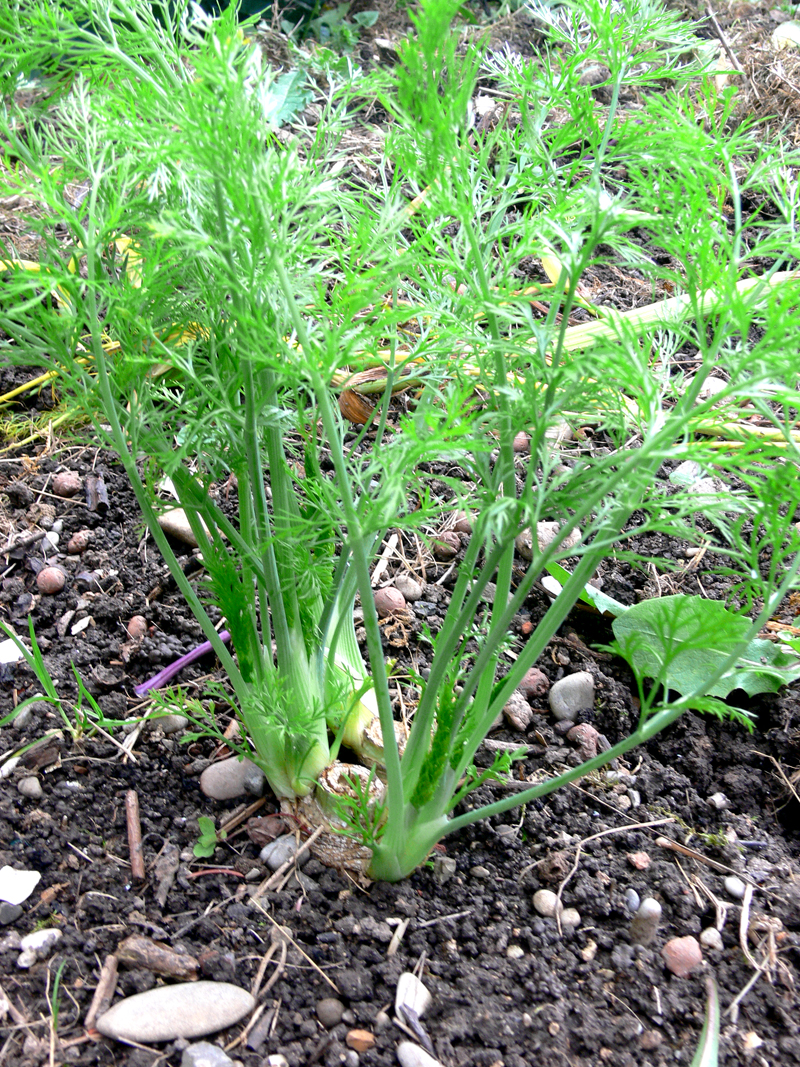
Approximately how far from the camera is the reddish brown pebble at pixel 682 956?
0.90 m

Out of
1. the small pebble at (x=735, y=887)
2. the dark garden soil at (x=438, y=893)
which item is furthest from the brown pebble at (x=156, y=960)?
the small pebble at (x=735, y=887)

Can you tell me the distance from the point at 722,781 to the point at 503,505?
649mm

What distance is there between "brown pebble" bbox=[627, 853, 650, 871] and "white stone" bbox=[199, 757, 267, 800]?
18.0 inches

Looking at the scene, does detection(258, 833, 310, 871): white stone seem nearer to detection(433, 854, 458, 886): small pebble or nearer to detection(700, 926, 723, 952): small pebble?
detection(433, 854, 458, 886): small pebble

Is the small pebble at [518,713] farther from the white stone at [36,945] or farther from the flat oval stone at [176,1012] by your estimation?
the white stone at [36,945]

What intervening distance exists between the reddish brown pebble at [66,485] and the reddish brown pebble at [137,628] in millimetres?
337

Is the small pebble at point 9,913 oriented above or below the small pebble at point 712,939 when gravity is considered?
above

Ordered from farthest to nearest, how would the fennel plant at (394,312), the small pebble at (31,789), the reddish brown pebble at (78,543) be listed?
the reddish brown pebble at (78,543)
the small pebble at (31,789)
the fennel plant at (394,312)

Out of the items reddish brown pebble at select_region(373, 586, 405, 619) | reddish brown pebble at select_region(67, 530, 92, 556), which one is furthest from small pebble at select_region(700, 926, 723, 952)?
reddish brown pebble at select_region(67, 530, 92, 556)

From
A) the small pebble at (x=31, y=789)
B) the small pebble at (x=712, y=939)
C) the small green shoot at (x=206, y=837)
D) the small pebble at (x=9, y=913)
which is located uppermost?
the small pebble at (x=31, y=789)

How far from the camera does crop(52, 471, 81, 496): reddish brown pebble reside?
1.49 m

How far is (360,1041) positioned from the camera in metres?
0.82

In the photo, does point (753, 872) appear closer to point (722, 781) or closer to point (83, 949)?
point (722, 781)

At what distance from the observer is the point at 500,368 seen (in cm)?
76
